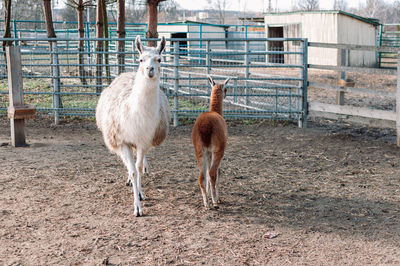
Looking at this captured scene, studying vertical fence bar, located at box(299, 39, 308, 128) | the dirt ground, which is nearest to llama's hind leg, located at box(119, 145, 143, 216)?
the dirt ground

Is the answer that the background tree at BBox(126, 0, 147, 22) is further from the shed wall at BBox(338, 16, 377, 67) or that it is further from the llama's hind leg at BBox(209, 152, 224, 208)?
the llama's hind leg at BBox(209, 152, 224, 208)

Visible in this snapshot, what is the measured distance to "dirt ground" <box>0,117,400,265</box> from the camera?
3.61 meters

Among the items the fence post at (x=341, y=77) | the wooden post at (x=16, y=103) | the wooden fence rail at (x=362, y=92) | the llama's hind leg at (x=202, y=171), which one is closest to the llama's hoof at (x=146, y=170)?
the llama's hind leg at (x=202, y=171)

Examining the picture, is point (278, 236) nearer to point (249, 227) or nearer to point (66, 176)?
point (249, 227)

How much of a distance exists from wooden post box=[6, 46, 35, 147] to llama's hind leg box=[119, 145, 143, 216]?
292 cm

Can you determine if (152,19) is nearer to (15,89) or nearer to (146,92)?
(15,89)

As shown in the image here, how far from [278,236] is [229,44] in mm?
25020

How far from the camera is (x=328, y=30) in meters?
20.2

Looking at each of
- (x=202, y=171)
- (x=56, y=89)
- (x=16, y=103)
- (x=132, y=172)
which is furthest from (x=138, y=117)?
(x=56, y=89)

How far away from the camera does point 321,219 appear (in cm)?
433

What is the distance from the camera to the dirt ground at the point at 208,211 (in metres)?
3.61

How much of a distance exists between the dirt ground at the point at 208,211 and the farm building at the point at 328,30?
1302 centimetres

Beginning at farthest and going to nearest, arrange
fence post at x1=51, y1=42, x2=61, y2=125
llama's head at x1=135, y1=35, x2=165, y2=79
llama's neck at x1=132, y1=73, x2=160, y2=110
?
fence post at x1=51, y1=42, x2=61, y2=125 < llama's neck at x1=132, y1=73, x2=160, y2=110 < llama's head at x1=135, y1=35, x2=165, y2=79

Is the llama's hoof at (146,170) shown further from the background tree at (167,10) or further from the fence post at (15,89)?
the background tree at (167,10)
